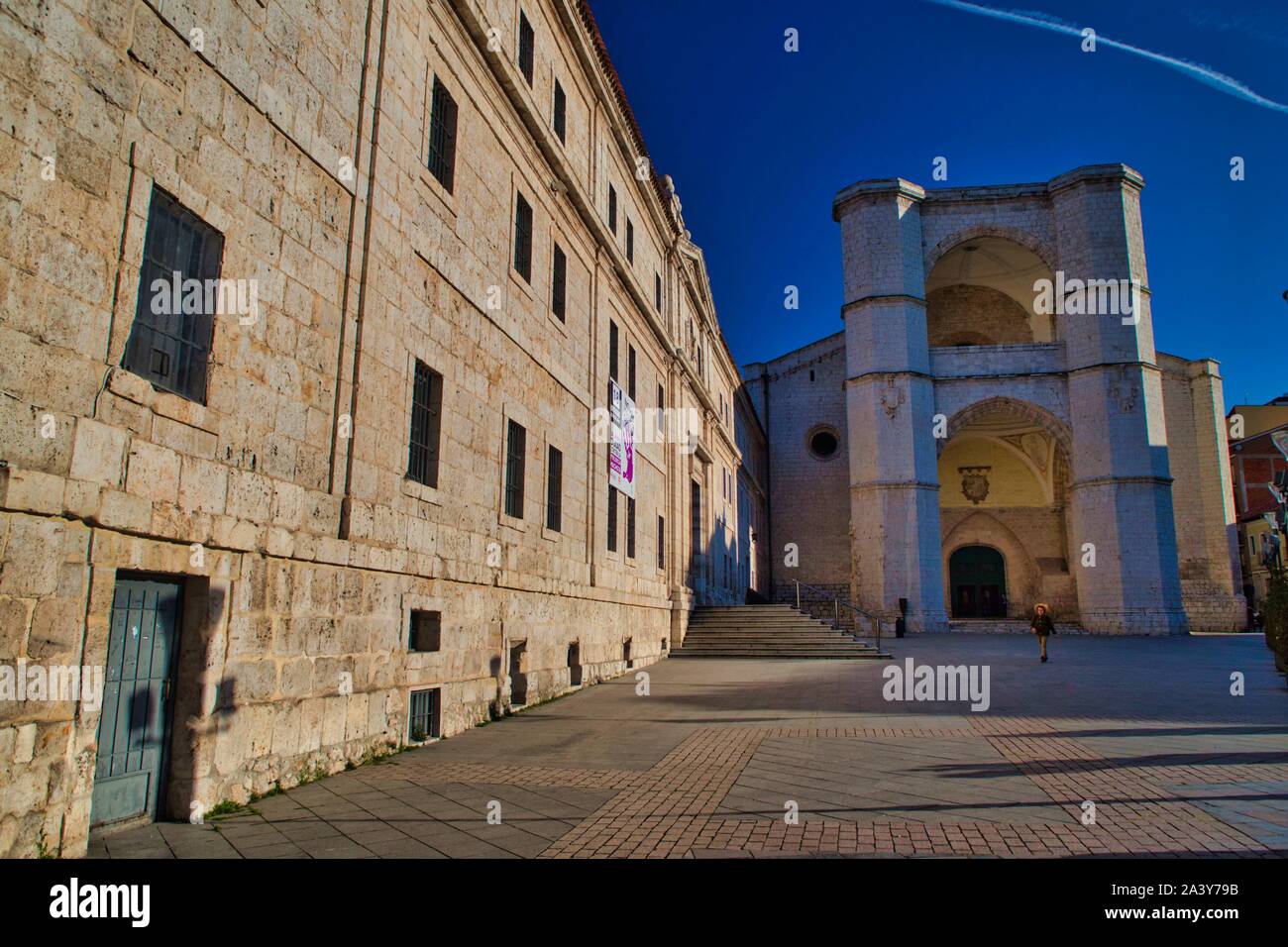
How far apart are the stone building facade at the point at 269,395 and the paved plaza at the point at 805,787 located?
0.75 meters

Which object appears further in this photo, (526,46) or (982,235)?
(982,235)

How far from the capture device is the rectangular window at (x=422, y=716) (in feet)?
28.1

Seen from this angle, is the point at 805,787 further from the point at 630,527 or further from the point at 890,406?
the point at 890,406

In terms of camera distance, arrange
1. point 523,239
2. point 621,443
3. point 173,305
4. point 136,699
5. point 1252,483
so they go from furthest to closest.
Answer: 1. point 1252,483
2. point 621,443
3. point 523,239
4. point 173,305
5. point 136,699

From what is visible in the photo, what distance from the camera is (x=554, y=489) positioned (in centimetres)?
1345

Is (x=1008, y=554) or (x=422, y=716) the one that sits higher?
(x=1008, y=554)

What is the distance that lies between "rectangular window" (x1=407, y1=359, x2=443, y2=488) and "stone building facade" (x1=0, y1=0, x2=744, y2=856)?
1.3 inches

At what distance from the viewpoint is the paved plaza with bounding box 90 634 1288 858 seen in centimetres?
489

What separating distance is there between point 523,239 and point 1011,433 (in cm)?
3663

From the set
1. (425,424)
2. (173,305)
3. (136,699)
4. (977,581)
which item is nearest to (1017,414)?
(977,581)

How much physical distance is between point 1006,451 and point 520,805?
43.0m

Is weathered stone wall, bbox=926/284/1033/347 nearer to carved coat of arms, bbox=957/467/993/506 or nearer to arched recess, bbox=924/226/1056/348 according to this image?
arched recess, bbox=924/226/1056/348

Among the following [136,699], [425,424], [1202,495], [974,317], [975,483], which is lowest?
[136,699]
